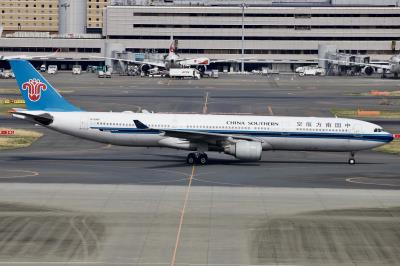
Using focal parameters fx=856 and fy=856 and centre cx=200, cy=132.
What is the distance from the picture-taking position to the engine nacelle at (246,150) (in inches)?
2479

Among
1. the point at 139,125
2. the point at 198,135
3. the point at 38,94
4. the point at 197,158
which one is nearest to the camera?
the point at 139,125

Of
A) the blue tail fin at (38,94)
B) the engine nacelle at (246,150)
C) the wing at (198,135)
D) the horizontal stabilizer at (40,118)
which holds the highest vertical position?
the blue tail fin at (38,94)

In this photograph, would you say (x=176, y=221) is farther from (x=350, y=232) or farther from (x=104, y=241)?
(x=350, y=232)

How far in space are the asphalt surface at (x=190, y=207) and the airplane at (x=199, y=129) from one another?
5.20 feet

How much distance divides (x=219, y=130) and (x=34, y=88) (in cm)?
1458

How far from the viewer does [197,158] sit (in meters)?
64.2

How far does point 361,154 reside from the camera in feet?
236

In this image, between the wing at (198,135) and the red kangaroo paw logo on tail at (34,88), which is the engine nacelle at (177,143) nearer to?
the wing at (198,135)

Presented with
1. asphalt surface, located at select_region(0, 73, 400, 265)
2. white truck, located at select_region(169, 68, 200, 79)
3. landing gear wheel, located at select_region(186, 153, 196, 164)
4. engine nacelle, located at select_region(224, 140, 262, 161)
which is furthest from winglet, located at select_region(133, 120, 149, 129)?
white truck, located at select_region(169, 68, 200, 79)

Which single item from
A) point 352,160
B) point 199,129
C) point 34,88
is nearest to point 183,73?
point 34,88

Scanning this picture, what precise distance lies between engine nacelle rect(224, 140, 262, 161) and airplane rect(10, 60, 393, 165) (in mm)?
386

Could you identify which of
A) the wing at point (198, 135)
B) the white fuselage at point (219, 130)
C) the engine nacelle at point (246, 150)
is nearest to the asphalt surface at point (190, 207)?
the engine nacelle at point (246, 150)

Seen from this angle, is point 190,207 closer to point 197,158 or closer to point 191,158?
point 197,158

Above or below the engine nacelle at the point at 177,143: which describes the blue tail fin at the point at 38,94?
above
